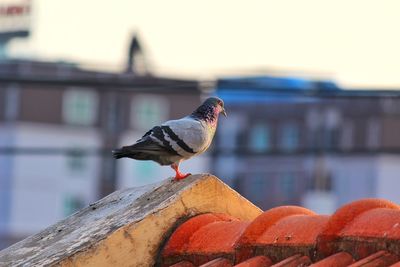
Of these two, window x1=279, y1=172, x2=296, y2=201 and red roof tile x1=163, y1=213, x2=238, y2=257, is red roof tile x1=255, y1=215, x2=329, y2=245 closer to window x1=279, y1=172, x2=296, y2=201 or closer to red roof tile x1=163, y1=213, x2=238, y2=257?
red roof tile x1=163, y1=213, x2=238, y2=257

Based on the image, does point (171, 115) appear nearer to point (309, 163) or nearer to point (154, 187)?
point (309, 163)

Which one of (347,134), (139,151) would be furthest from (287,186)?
(139,151)

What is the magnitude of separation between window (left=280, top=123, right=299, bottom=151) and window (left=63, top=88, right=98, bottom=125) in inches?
358

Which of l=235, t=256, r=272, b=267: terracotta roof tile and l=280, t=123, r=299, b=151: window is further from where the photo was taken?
l=280, t=123, r=299, b=151: window

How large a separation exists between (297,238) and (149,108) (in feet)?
217

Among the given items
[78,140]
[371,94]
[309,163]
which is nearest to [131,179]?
[78,140]

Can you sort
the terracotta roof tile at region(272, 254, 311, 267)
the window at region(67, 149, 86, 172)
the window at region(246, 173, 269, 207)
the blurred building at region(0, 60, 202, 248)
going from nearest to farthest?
the terracotta roof tile at region(272, 254, 311, 267) < the blurred building at region(0, 60, 202, 248) < the window at region(67, 149, 86, 172) < the window at region(246, 173, 269, 207)

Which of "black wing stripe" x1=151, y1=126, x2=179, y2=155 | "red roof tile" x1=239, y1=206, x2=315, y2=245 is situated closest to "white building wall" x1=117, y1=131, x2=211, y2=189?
"black wing stripe" x1=151, y1=126, x2=179, y2=155

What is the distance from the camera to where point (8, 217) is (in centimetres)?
6650

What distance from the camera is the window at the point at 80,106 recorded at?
67.8m

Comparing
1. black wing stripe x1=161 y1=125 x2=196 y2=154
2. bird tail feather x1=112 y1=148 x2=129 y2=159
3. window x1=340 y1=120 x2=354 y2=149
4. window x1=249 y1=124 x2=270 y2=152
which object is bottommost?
window x1=249 y1=124 x2=270 y2=152

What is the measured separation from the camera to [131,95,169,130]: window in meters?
69.3

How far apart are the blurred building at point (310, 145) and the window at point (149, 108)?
131 inches

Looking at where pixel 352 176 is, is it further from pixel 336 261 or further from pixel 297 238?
pixel 336 261
